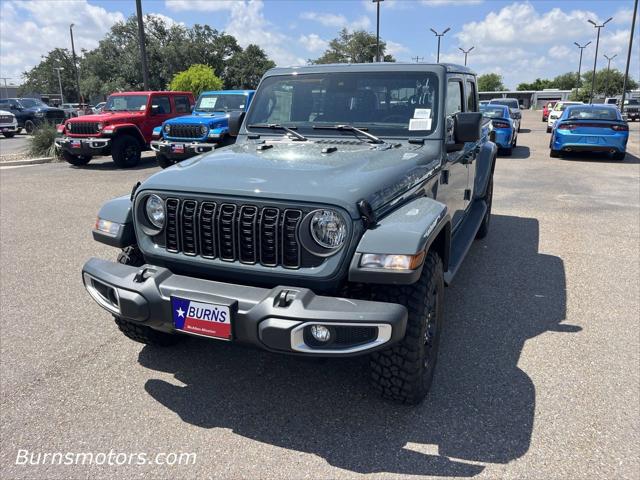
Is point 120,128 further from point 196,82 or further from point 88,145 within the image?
point 196,82

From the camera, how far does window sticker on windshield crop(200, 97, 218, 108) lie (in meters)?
13.8

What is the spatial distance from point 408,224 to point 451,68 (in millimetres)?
2118

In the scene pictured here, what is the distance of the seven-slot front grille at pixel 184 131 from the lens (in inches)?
491

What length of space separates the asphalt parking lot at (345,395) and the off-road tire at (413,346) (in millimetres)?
190

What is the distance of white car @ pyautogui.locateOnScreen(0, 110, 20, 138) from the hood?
1000 inches

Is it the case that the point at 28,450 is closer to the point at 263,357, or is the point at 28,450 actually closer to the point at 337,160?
the point at 263,357

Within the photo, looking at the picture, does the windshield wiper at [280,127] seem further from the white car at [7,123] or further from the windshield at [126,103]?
the white car at [7,123]

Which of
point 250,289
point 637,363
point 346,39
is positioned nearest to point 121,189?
point 250,289

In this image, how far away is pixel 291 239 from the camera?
8.84 ft

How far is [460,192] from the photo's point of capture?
4688 millimetres

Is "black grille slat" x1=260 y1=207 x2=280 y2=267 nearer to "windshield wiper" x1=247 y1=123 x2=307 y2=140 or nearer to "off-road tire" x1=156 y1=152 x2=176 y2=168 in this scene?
"windshield wiper" x1=247 y1=123 x2=307 y2=140

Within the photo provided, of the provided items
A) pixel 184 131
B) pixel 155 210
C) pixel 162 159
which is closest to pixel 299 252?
pixel 155 210

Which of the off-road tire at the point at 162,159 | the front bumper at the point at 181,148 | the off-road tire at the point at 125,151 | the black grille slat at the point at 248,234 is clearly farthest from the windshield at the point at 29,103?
the black grille slat at the point at 248,234

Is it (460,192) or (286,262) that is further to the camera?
(460,192)
